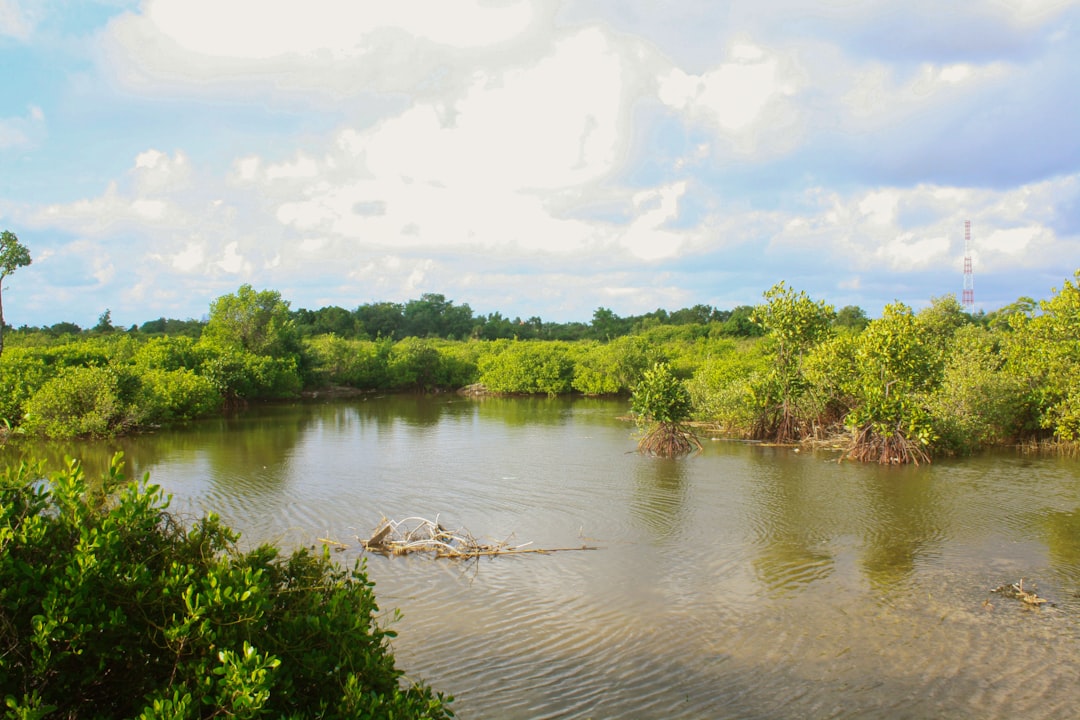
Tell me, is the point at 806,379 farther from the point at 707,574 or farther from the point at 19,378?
the point at 19,378

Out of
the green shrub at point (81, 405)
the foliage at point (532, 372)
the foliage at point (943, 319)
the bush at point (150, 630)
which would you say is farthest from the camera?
the foliage at point (532, 372)

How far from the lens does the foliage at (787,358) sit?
24.4m

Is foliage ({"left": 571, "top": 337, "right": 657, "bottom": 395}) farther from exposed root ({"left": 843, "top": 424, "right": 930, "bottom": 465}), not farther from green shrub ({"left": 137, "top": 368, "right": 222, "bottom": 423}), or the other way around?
exposed root ({"left": 843, "top": 424, "right": 930, "bottom": 465})

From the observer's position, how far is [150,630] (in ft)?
13.9

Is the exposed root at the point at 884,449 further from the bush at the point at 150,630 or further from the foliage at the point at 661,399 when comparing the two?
the bush at the point at 150,630

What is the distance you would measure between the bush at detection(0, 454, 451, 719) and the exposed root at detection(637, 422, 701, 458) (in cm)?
1870

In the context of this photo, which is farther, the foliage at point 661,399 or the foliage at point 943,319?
the foliage at point 943,319

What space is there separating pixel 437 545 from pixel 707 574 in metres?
4.39

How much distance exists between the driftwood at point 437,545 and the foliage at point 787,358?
14143 millimetres

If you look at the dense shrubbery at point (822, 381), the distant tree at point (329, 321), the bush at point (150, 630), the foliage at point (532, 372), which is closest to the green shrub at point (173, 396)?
the dense shrubbery at point (822, 381)

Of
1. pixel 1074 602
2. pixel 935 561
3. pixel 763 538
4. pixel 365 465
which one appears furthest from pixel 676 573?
pixel 365 465

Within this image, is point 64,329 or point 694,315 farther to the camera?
point 694,315

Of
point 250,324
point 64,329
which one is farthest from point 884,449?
point 64,329

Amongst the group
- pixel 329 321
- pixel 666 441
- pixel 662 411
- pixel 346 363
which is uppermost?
pixel 329 321
